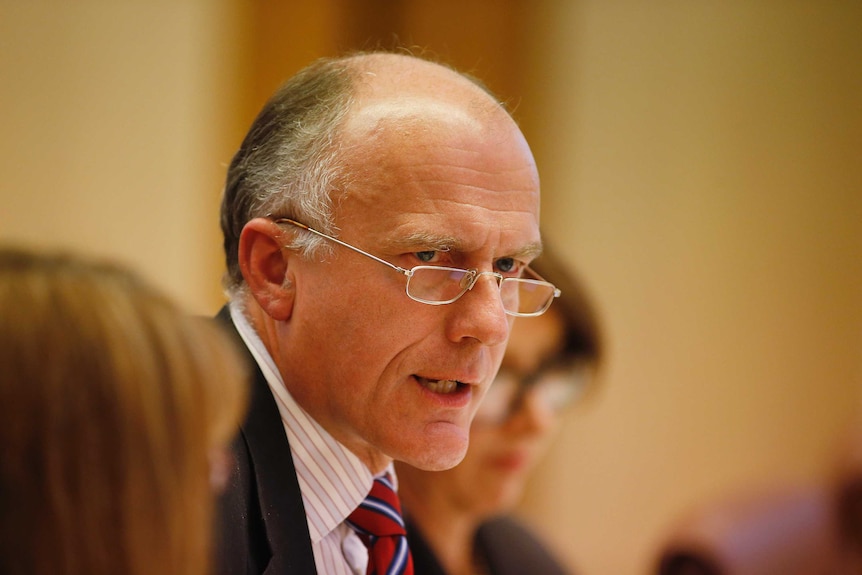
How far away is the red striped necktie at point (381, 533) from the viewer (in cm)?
178

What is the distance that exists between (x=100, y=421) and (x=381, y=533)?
36.1 inches

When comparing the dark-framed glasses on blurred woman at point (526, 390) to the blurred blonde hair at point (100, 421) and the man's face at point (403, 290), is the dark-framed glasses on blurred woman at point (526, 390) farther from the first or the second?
the blurred blonde hair at point (100, 421)

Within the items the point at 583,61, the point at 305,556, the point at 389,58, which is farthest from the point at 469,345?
the point at 583,61

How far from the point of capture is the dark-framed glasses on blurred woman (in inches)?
123

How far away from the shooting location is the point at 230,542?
60.0 inches

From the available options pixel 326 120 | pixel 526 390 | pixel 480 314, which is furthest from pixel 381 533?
pixel 526 390

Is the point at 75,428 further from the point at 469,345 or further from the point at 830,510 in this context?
the point at 830,510

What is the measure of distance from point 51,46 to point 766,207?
151 inches

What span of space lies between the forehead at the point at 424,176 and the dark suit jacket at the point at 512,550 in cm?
151

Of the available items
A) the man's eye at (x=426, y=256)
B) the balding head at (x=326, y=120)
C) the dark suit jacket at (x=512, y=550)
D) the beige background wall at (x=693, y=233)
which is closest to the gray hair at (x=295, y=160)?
the balding head at (x=326, y=120)

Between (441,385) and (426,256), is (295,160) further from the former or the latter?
(441,385)

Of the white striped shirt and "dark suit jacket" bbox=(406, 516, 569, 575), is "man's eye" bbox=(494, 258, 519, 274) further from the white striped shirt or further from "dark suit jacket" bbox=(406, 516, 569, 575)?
"dark suit jacket" bbox=(406, 516, 569, 575)

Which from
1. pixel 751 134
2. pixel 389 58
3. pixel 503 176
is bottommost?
pixel 751 134

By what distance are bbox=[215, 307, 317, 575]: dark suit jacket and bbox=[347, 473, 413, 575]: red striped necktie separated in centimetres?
17
